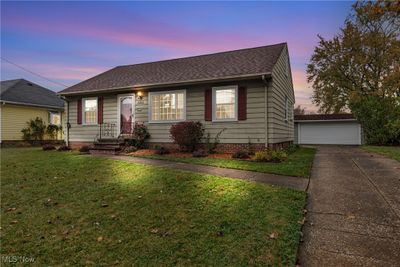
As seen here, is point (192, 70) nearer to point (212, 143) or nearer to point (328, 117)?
point (212, 143)

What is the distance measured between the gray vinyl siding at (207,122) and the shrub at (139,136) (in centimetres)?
24

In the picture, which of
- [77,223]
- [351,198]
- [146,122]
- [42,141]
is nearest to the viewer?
[77,223]

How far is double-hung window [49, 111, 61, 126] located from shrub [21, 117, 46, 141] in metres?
1.50

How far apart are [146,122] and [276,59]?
265 inches

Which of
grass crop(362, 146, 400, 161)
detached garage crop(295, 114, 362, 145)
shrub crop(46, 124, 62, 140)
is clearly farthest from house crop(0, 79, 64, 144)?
grass crop(362, 146, 400, 161)

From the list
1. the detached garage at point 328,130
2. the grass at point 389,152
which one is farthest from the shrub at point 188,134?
the detached garage at point 328,130

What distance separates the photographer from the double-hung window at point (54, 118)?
21.5 meters

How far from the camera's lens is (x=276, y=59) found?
10.9m

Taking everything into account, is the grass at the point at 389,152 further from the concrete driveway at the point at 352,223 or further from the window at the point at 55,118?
the window at the point at 55,118

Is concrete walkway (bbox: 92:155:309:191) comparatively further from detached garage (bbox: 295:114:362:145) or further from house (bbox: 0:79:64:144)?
detached garage (bbox: 295:114:362:145)

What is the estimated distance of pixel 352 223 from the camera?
11.4ft

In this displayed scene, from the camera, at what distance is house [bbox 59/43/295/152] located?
400 inches

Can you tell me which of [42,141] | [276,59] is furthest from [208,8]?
[42,141]

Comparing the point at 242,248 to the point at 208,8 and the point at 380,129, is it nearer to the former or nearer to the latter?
the point at 208,8
